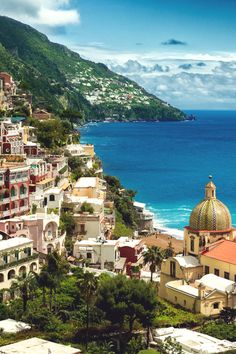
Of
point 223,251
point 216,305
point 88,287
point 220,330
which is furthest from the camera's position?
point 223,251

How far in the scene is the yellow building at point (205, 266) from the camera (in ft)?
149

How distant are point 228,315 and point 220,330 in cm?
209

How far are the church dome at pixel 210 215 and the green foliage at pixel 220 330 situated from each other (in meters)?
9.42

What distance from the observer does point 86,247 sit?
183 ft

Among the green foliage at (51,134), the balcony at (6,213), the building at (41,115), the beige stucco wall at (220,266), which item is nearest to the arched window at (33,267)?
the balcony at (6,213)

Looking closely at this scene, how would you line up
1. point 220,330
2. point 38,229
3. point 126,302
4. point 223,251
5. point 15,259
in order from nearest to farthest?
1. point 126,302
2. point 220,330
3. point 15,259
4. point 223,251
5. point 38,229

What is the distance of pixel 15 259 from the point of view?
47.7 meters

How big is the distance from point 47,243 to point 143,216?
33.8m

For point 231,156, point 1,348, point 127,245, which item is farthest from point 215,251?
point 231,156

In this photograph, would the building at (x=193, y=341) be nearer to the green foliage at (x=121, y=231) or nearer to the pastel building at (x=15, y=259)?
the pastel building at (x=15, y=259)

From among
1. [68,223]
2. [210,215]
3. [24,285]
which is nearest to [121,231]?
[68,223]

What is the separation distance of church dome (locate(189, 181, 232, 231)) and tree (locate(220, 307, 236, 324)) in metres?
Answer: 8.68

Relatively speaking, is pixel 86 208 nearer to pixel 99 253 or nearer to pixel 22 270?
pixel 99 253

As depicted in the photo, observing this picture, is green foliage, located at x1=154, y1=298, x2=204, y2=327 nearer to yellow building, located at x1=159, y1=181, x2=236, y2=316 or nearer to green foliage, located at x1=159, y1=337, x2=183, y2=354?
yellow building, located at x1=159, y1=181, x2=236, y2=316
